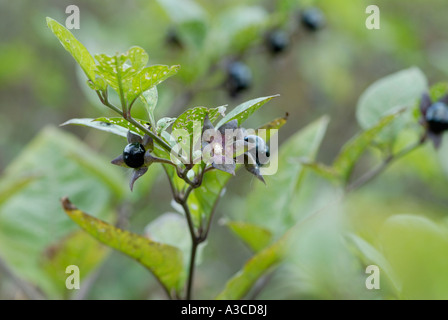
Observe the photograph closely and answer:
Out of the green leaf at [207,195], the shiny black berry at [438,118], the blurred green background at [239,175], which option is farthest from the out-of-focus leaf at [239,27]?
the green leaf at [207,195]

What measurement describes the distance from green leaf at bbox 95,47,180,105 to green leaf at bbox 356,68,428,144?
51 cm

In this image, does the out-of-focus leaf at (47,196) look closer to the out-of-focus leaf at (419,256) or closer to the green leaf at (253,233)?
the green leaf at (253,233)

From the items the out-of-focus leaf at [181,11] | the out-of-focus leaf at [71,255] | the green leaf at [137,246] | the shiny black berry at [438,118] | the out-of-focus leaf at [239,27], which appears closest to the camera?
the green leaf at [137,246]

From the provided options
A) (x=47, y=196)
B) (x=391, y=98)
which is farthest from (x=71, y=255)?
(x=391, y=98)

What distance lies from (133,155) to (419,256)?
31cm

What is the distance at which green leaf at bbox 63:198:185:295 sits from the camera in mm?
732

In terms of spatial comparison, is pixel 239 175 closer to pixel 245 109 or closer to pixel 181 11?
pixel 181 11

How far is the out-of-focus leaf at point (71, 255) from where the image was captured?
1.06m

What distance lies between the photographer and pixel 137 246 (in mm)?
749

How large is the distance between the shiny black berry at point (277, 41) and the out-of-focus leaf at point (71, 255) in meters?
0.66

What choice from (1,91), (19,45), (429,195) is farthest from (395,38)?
(1,91)
